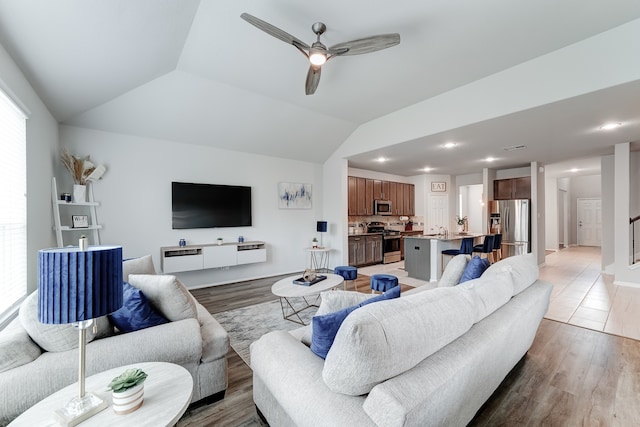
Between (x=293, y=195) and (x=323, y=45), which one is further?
(x=293, y=195)

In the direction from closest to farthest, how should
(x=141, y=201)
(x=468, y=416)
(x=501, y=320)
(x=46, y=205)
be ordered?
(x=468, y=416) < (x=501, y=320) < (x=46, y=205) < (x=141, y=201)

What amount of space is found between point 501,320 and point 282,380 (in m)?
1.32

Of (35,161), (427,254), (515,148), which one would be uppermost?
(515,148)

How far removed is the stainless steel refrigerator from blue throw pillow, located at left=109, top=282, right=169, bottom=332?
7691 millimetres

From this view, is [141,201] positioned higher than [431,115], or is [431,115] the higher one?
[431,115]

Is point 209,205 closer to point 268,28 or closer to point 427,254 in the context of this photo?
point 268,28

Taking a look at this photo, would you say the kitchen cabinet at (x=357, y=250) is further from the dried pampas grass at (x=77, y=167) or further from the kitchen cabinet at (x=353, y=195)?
the dried pampas grass at (x=77, y=167)

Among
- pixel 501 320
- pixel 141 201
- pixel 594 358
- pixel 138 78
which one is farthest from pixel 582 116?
pixel 141 201

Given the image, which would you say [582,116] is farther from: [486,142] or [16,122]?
[16,122]

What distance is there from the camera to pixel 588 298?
13.6 feet

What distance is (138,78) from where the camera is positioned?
10.7 feet

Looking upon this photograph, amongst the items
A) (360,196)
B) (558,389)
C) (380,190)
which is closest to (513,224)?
(380,190)

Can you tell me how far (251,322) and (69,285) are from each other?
258cm

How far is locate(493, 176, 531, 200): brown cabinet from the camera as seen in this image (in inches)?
271
